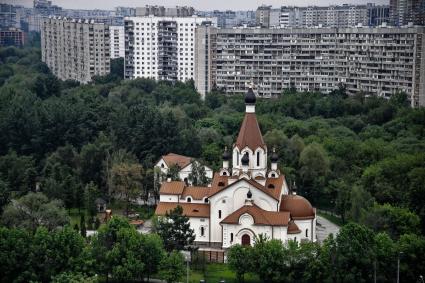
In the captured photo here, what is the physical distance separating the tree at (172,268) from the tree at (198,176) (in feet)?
41.2

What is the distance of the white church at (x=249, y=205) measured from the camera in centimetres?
3528

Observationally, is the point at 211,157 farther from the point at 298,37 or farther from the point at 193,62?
the point at 193,62

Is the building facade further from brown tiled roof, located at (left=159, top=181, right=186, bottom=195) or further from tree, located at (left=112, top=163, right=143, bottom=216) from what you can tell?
brown tiled roof, located at (left=159, top=181, right=186, bottom=195)

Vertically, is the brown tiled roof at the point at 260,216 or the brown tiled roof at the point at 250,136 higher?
the brown tiled roof at the point at 250,136

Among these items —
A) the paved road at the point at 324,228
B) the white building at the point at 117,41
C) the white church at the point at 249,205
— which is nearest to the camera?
the white church at the point at 249,205

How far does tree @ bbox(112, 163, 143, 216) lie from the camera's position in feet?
143

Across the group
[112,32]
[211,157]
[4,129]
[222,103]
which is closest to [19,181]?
[4,129]

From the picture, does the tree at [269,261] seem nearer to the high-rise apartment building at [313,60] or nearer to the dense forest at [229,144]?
the dense forest at [229,144]

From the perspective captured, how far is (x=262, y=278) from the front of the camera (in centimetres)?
3122

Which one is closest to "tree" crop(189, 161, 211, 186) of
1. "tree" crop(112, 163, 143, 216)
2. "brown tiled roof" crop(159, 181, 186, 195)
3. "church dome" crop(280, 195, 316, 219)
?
"tree" crop(112, 163, 143, 216)

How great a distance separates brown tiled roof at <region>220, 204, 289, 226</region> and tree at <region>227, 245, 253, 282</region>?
11.9ft

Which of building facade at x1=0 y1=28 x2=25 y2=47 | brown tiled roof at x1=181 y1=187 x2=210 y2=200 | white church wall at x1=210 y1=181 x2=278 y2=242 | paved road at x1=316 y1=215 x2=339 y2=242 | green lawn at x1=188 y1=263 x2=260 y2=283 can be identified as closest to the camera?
green lawn at x1=188 y1=263 x2=260 y2=283

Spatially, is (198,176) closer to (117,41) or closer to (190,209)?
(190,209)

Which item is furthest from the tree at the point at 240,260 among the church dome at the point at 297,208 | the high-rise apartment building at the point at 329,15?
the high-rise apartment building at the point at 329,15
